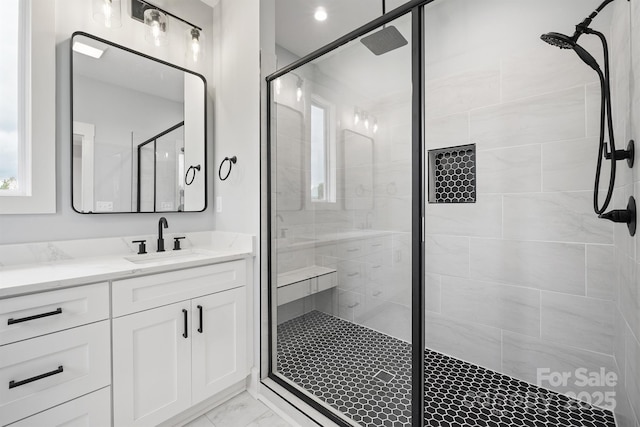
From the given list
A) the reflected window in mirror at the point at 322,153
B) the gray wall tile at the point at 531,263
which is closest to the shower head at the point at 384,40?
the reflected window in mirror at the point at 322,153

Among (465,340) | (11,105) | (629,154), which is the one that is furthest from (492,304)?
(11,105)

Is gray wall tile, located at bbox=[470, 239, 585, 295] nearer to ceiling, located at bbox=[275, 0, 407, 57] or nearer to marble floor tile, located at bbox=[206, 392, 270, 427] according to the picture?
marble floor tile, located at bbox=[206, 392, 270, 427]

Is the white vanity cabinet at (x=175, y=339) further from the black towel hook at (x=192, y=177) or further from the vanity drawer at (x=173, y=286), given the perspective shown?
the black towel hook at (x=192, y=177)

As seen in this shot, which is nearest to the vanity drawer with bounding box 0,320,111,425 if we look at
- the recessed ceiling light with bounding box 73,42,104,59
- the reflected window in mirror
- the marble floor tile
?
the marble floor tile

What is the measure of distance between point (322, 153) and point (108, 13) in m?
1.52

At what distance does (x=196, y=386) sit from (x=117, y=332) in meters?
0.53

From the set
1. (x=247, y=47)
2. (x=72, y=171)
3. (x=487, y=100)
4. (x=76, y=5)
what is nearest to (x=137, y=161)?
(x=72, y=171)

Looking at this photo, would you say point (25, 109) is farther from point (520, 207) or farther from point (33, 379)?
point (520, 207)

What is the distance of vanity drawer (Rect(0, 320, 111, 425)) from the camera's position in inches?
43.2

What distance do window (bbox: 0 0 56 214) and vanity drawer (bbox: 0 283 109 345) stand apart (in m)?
0.65

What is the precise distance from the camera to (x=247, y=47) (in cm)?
201

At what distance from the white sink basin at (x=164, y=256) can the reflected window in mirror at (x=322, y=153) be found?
83 cm

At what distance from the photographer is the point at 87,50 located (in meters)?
1.74

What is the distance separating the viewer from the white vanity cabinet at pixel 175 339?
1.37 metres
